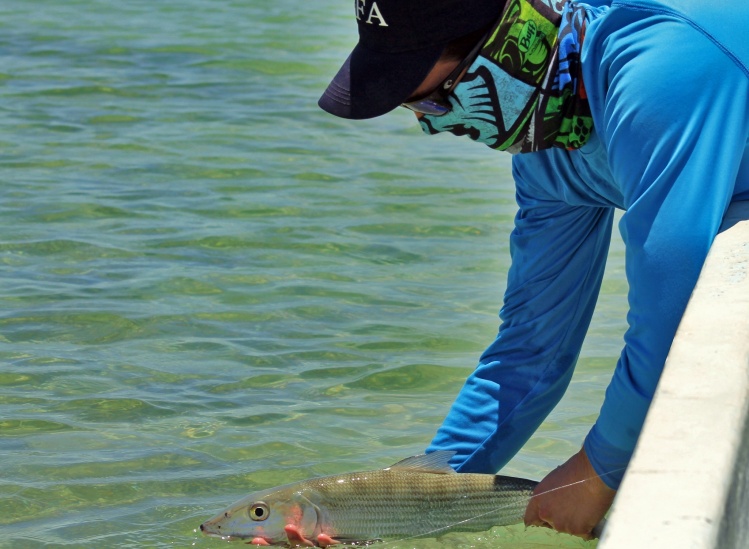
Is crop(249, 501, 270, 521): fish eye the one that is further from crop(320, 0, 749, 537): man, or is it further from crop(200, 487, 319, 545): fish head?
crop(320, 0, 749, 537): man

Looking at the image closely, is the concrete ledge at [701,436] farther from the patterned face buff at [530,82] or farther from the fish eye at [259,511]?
the fish eye at [259,511]

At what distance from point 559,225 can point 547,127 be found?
0.60m

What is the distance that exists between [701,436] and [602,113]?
3.00 feet

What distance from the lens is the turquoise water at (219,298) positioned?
492cm

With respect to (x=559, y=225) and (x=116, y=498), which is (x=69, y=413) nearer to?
(x=116, y=498)

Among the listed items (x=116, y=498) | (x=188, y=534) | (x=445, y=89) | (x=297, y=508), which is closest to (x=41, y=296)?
(x=116, y=498)

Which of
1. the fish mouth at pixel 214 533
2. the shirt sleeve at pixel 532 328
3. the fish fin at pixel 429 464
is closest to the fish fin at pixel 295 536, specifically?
the fish mouth at pixel 214 533

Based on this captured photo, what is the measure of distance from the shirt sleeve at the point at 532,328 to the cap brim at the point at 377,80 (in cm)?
70

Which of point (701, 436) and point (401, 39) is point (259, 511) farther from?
point (701, 436)

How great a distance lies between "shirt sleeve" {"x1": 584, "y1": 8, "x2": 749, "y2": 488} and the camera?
2.67 meters

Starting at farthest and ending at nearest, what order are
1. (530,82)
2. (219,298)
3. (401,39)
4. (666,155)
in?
→ (219,298) → (530,82) → (401,39) → (666,155)

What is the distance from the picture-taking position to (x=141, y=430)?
17.3 feet

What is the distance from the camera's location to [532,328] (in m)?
3.77

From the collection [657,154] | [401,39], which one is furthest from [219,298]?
[657,154]
